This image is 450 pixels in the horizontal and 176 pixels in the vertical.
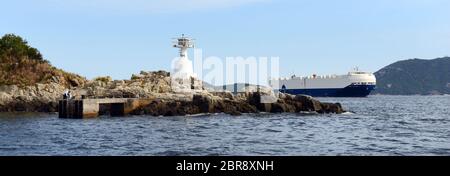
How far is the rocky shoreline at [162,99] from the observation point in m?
61.5

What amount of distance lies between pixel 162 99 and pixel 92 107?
9220mm

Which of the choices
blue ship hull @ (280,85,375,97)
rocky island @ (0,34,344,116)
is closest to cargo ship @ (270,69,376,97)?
blue ship hull @ (280,85,375,97)

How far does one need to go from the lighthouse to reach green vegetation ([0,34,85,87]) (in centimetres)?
1608

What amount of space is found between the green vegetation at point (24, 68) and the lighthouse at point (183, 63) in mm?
16080

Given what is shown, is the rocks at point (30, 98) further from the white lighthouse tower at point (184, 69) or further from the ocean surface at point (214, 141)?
the ocean surface at point (214, 141)

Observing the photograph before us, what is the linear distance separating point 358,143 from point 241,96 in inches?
1463

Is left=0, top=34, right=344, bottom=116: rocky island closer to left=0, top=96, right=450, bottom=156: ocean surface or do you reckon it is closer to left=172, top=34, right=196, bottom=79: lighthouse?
left=172, top=34, right=196, bottom=79: lighthouse

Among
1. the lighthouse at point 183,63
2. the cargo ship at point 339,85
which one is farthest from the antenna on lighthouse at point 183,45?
the cargo ship at point 339,85

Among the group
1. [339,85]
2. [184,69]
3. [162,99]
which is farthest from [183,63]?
[339,85]

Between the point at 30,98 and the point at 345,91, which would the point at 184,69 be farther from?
the point at 345,91

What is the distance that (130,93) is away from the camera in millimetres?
64938

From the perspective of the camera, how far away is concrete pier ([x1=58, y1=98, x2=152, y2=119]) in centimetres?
5597

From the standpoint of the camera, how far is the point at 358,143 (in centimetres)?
3178
